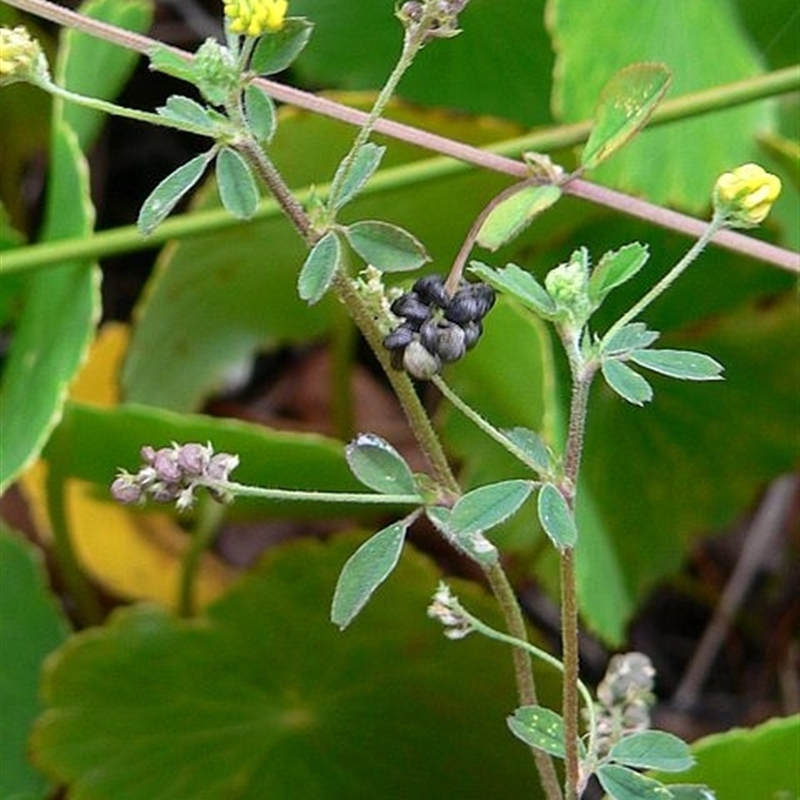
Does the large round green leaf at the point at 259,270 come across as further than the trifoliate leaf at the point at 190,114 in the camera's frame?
Yes

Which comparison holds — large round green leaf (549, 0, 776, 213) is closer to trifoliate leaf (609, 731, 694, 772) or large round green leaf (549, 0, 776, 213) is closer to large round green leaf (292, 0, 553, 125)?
large round green leaf (292, 0, 553, 125)

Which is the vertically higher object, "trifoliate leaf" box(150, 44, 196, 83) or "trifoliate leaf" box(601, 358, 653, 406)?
"trifoliate leaf" box(150, 44, 196, 83)

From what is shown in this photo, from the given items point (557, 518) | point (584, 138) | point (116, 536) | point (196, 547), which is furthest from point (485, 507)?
point (116, 536)

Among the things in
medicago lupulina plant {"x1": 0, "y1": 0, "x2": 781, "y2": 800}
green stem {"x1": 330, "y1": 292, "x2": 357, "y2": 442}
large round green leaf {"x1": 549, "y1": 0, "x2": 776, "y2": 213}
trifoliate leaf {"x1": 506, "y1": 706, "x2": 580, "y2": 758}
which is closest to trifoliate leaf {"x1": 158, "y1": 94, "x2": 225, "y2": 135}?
medicago lupulina plant {"x1": 0, "y1": 0, "x2": 781, "y2": 800}

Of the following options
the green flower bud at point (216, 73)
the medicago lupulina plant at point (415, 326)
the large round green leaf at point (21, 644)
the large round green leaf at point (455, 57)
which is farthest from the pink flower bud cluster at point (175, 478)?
the large round green leaf at point (455, 57)

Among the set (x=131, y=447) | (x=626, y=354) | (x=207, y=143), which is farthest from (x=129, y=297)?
(x=626, y=354)

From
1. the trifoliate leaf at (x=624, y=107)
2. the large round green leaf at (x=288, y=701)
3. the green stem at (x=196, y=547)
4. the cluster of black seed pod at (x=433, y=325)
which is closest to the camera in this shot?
the cluster of black seed pod at (x=433, y=325)

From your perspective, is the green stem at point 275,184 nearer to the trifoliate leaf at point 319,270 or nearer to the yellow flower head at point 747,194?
the trifoliate leaf at point 319,270

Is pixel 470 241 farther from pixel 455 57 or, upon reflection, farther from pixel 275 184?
pixel 455 57
